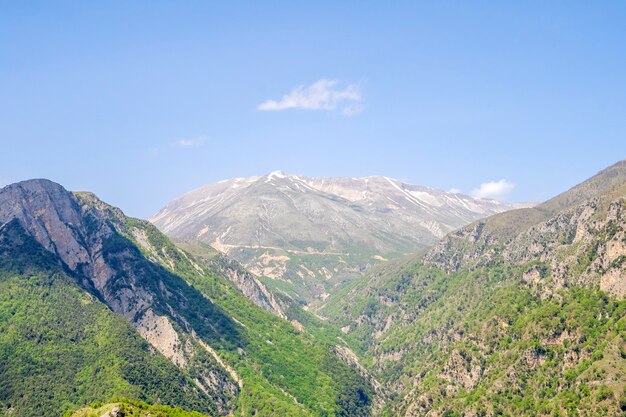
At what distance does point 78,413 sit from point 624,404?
136m

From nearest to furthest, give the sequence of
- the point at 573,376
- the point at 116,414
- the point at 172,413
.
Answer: the point at 116,414, the point at 172,413, the point at 573,376

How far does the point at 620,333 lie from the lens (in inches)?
7712

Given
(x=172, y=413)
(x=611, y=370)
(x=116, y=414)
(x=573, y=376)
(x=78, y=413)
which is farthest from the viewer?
(x=573, y=376)

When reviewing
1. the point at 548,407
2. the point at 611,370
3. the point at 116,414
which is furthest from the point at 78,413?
the point at 611,370

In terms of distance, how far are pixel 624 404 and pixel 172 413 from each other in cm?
11610

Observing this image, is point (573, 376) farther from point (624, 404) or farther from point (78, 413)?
point (78, 413)

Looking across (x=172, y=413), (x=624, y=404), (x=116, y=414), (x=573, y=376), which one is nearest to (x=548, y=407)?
(x=573, y=376)

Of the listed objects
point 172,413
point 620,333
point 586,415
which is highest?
point 172,413

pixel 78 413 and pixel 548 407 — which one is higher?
pixel 78 413

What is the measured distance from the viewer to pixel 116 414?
143750mm

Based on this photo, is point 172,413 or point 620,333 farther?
point 620,333

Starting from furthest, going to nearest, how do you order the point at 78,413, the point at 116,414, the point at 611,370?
the point at 611,370
the point at 78,413
the point at 116,414

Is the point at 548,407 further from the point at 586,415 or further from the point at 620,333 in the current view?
the point at 620,333

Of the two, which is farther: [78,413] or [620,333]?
[620,333]
